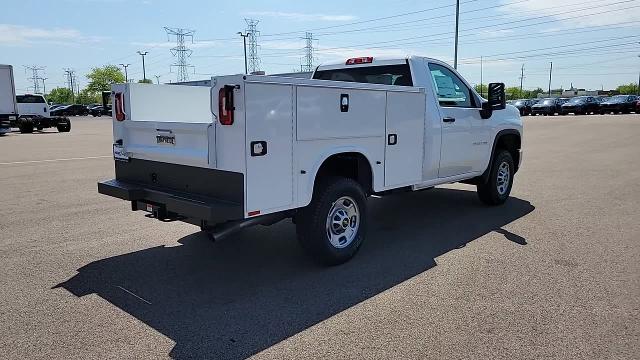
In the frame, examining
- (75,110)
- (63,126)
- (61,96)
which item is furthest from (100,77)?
(63,126)

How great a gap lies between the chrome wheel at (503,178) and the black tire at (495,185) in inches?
0.6

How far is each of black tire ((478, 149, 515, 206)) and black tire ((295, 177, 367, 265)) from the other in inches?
131

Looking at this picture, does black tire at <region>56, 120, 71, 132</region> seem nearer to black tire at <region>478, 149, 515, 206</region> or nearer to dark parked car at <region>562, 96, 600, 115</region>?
black tire at <region>478, 149, 515, 206</region>

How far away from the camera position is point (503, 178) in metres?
7.81

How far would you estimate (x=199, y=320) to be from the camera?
374 cm

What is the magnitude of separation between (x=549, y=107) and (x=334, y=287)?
50.1 m

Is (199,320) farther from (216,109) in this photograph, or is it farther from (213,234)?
(216,109)

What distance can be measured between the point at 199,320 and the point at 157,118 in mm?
2587

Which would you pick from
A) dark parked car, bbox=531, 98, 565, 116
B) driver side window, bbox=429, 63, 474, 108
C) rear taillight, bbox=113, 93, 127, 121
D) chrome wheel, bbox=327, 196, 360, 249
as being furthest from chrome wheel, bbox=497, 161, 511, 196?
dark parked car, bbox=531, 98, 565, 116

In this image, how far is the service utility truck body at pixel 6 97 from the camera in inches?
977

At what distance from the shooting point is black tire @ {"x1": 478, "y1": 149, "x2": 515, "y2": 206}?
Answer: 24.7 ft

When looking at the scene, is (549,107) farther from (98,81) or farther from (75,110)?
(98,81)

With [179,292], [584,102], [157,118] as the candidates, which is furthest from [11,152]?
[584,102]

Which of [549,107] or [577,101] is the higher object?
A: [577,101]
